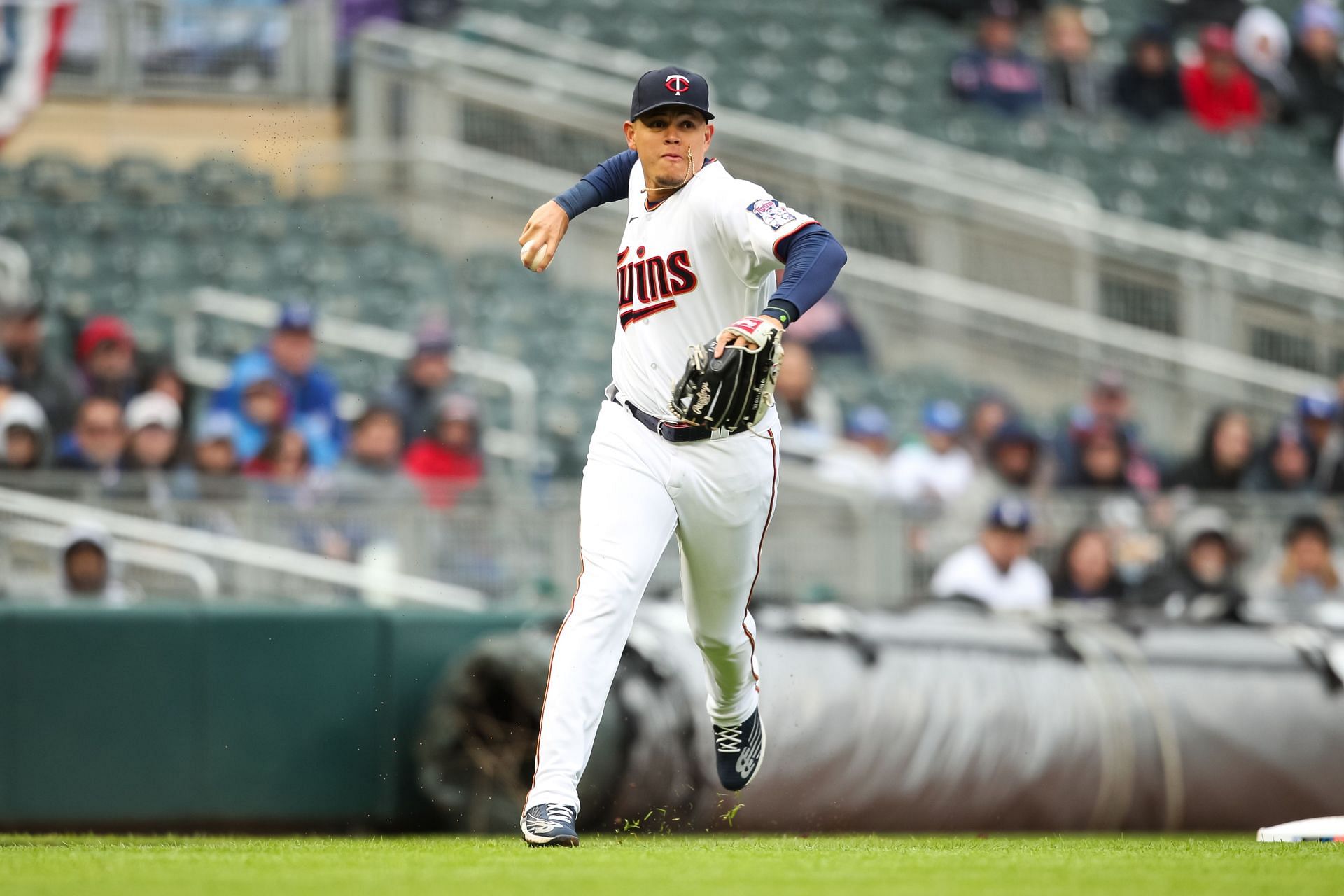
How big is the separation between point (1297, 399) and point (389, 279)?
6.11 metres

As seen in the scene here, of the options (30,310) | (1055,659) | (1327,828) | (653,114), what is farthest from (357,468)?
(1327,828)

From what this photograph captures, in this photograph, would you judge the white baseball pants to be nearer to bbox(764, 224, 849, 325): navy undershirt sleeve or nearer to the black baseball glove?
the black baseball glove

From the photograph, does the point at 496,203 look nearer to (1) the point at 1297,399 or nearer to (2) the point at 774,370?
(1) the point at 1297,399

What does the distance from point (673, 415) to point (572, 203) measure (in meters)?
0.84

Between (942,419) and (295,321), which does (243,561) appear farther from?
(942,419)

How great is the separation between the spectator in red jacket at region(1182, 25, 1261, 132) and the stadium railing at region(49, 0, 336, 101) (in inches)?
312

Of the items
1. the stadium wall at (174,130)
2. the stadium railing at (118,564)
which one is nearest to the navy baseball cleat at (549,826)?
the stadium railing at (118,564)

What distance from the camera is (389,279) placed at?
11969mm

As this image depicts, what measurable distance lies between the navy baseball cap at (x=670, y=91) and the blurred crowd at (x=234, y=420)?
141 inches

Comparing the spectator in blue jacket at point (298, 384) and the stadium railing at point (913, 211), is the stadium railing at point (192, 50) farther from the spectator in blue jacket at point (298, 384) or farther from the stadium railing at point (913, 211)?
the spectator in blue jacket at point (298, 384)

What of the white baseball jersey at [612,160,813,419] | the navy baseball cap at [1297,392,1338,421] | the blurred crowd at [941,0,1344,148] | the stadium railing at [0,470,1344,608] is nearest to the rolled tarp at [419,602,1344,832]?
the stadium railing at [0,470,1344,608]

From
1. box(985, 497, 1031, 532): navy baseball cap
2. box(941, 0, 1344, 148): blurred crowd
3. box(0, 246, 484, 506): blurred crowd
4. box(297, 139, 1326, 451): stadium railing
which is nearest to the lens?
box(0, 246, 484, 506): blurred crowd

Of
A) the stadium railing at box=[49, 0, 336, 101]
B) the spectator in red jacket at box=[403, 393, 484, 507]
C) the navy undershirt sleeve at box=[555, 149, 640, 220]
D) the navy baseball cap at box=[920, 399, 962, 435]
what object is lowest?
the spectator in red jacket at box=[403, 393, 484, 507]

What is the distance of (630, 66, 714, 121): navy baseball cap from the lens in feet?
16.6
